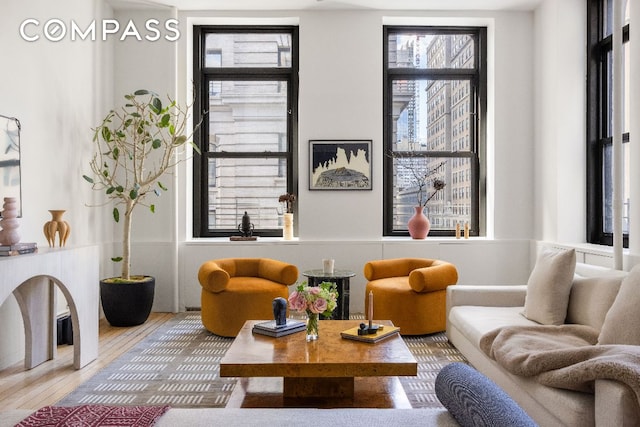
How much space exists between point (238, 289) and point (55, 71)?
2482mm

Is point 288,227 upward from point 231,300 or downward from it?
upward

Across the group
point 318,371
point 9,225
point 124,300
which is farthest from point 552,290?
point 124,300

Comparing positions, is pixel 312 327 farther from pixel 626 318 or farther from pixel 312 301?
pixel 626 318

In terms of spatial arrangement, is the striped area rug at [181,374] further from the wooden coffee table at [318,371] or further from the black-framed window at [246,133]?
the black-framed window at [246,133]

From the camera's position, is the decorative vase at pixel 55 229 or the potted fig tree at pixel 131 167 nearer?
the decorative vase at pixel 55 229

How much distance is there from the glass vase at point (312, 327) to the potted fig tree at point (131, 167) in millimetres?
2470

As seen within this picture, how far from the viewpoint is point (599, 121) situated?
5.01 m

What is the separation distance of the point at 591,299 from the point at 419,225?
261 centimetres

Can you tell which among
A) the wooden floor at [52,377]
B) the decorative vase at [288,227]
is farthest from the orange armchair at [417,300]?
the wooden floor at [52,377]

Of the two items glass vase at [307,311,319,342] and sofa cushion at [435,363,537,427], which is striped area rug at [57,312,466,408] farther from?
sofa cushion at [435,363,537,427]

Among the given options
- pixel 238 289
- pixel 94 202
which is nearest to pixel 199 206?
pixel 94 202

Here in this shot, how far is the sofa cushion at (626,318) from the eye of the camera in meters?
2.45

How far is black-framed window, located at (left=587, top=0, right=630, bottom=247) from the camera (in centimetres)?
488

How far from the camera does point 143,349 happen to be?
4152 mm
